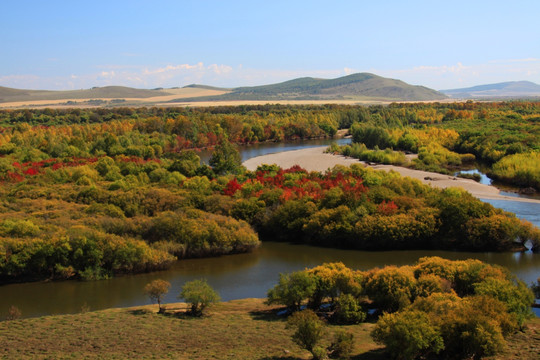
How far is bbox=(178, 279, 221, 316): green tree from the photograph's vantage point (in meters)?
26.1

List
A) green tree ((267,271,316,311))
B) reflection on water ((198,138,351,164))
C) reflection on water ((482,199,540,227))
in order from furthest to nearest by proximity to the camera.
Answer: reflection on water ((198,138,351,164))
reflection on water ((482,199,540,227))
green tree ((267,271,316,311))

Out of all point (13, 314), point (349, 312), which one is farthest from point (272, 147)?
point (349, 312)

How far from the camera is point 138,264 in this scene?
3453 cm

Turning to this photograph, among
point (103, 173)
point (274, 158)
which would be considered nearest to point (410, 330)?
point (103, 173)

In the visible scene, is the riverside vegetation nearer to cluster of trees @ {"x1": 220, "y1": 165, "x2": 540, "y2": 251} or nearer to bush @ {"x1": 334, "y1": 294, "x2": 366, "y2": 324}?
bush @ {"x1": 334, "y1": 294, "x2": 366, "y2": 324}

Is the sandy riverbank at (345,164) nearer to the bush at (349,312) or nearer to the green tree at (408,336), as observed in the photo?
the bush at (349,312)

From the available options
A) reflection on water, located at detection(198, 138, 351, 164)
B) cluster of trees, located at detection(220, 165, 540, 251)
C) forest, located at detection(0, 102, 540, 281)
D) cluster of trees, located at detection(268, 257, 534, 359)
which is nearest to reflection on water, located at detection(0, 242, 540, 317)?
forest, located at detection(0, 102, 540, 281)

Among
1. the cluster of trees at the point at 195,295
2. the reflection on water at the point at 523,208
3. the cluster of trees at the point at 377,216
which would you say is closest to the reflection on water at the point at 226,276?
the cluster of trees at the point at 377,216

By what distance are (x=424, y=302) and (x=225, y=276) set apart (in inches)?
573

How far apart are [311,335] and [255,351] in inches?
98.5

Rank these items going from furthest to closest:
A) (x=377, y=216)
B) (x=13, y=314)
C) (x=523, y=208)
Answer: (x=523, y=208)
(x=377, y=216)
(x=13, y=314)

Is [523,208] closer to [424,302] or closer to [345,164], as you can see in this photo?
[345,164]

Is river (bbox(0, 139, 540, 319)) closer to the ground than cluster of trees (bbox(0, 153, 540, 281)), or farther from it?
closer to the ground

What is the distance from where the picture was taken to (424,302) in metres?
23.8
